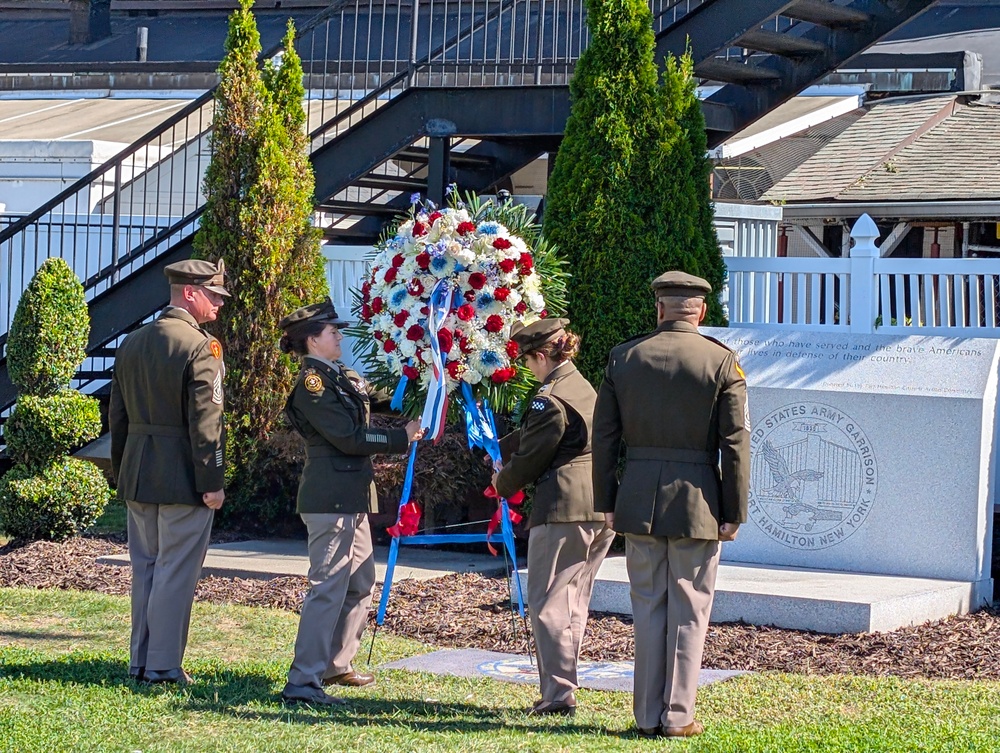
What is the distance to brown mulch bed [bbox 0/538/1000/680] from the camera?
275 inches

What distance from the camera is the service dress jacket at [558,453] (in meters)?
5.90

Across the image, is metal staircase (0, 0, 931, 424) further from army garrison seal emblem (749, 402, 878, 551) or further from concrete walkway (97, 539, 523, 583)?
army garrison seal emblem (749, 402, 878, 551)

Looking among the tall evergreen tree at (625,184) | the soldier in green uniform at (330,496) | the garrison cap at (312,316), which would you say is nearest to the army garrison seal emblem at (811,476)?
the tall evergreen tree at (625,184)

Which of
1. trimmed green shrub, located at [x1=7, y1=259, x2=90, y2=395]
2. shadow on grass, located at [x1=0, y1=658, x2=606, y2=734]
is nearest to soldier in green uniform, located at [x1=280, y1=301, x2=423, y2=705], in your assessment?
shadow on grass, located at [x1=0, y1=658, x2=606, y2=734]

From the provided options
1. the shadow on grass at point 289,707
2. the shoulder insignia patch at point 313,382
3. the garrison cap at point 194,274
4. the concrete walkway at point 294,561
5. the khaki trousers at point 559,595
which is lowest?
the shadow on grass at point 289,707

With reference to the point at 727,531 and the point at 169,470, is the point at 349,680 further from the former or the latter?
the point at 727,531

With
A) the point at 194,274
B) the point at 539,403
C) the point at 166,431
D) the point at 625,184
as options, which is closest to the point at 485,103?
the point at 625,184

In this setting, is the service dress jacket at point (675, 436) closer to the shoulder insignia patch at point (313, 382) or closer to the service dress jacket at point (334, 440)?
the service dress jacket at point (334, 440)

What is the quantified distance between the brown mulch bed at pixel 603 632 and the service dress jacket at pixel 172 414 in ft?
6.21

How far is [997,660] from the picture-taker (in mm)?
7031

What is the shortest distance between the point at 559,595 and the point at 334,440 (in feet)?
3.86

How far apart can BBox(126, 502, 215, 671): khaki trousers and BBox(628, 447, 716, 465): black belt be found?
84.2 inches

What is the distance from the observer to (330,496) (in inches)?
240

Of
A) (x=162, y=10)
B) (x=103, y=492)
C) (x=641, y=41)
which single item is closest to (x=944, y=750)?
(x=641, y=41)
